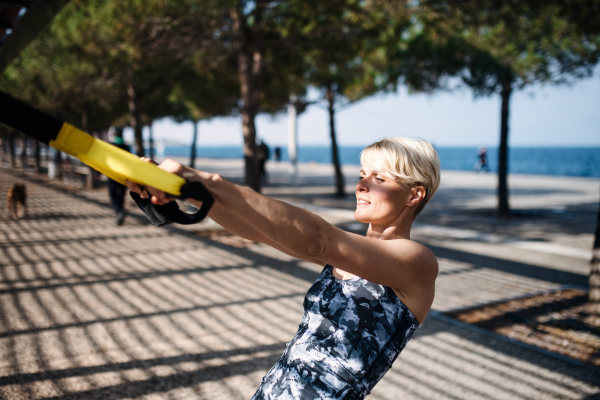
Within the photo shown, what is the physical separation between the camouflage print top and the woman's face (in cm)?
23

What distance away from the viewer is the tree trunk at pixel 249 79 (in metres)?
9.07

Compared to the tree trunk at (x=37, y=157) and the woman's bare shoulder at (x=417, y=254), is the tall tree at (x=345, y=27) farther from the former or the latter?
the tree trunk at (x=37, y=157)

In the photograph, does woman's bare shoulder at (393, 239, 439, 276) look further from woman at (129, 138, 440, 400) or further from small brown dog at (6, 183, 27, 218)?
small brown dog at (6, 183, 27, 218)

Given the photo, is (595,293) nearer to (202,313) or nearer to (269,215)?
(202,313)

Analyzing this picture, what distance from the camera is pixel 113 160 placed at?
0.97 meters

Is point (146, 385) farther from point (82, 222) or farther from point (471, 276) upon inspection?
point (82, 222)

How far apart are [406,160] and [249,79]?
27.3 feet

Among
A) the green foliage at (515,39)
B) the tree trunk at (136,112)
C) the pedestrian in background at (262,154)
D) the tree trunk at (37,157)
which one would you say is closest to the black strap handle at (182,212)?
the green foliage at (515,39)

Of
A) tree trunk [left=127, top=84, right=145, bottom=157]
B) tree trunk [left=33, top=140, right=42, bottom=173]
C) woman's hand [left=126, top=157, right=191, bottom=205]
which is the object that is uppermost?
tree trunk [left=127, top=84, right=145, bottom=157]

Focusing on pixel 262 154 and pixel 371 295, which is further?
pixel 262 154

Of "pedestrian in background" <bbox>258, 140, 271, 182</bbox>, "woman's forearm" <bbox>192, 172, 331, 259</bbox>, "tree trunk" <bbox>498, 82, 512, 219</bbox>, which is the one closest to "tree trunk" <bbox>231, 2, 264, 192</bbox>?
"tree trunk" <bbox>498, 82, 512, 219</bbox>

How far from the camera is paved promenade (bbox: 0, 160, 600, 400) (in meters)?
3.31

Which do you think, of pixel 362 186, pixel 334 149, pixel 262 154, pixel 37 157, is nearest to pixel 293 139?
pixel 262 154

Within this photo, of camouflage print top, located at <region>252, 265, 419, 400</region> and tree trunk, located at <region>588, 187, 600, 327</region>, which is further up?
camouflage print top, located at <region>252, 265, 419, 400</region>
